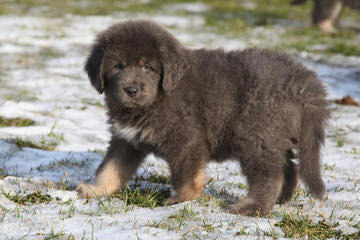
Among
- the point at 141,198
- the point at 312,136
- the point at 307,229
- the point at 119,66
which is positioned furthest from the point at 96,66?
the point at 307,229

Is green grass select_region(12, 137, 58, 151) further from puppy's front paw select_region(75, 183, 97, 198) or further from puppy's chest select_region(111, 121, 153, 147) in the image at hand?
puppy's chest select_region(111, 121, 153, 147)

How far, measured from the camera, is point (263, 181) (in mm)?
3518

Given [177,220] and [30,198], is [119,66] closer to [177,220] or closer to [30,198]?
[30,198]

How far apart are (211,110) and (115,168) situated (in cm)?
94

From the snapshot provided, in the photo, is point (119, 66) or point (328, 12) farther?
point (328, 12)

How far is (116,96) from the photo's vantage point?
12.0 feet

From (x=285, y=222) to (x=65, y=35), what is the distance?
8.73 meters

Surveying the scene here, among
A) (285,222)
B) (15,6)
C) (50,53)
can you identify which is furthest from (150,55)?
(15,6)

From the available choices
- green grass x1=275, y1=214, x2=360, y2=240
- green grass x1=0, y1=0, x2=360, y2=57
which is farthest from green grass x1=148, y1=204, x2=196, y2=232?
green grass x1=0, y1=0, x2=360, y2=57

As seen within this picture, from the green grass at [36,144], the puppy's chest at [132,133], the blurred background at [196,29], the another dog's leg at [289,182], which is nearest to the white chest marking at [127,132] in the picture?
the puppy's chest at [132,133]

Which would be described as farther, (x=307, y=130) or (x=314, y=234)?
(x=307, y=130)

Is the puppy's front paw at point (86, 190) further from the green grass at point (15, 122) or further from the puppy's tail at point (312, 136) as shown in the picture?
the green grass at point (15, 122)

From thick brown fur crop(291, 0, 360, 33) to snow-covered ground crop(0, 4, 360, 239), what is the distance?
11.5ft

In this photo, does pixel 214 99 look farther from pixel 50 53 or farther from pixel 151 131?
pixel 50 53
